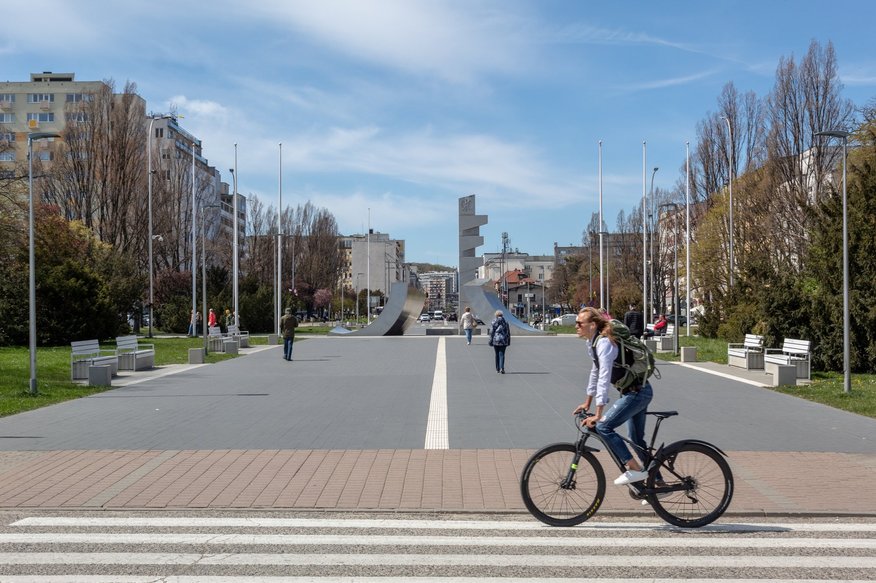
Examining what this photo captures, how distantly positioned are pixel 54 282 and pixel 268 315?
84.7 ft

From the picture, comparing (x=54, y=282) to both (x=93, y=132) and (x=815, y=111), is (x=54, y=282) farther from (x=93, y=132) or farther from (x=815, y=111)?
(x=815, y=111)

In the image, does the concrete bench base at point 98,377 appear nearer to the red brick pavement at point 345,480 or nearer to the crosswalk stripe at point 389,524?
the red brick pavement at point 345,480

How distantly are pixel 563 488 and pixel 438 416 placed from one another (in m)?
6.78

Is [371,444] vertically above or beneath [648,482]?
beneath

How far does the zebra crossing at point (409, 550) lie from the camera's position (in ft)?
18.6

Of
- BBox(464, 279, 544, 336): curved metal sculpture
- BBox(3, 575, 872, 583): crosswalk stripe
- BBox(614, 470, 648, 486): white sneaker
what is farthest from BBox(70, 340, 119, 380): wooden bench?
BBox(464, 279, 544, 336): curved metal sculpture

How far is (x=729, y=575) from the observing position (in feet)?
18.6

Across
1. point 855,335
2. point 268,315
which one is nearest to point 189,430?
Result: point 855,335

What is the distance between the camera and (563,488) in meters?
6.99

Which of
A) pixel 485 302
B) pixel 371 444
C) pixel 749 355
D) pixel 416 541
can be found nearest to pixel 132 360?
pixel 371 444

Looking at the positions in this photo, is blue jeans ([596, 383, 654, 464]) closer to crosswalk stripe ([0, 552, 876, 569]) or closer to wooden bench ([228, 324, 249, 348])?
crosswalk stripe ([0, 552, 876, 569])

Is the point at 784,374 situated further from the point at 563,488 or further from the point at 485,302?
the point at 485,302

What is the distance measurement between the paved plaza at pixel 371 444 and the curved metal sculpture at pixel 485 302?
32267 mm

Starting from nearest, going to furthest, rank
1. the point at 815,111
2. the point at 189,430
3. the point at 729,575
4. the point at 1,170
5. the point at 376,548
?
1. the point at 729,575
2. the point at 376,548
3. the point at 189,430
4. the point at 1,170
5. the point at 815,111
